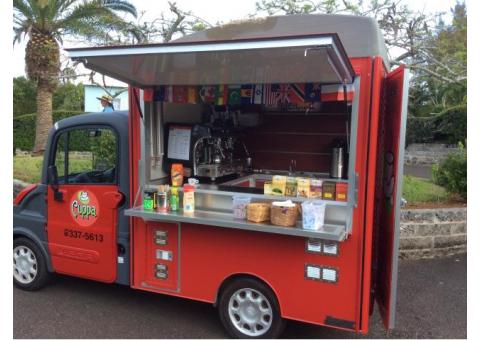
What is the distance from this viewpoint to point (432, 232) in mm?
5785

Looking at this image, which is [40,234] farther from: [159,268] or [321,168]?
[321,168]

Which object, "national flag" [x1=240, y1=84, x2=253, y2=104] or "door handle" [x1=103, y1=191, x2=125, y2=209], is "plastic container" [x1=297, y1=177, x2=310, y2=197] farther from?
"door handle" [x1=103, y1=191, x2=125, y2=209]

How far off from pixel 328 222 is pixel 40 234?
289cm

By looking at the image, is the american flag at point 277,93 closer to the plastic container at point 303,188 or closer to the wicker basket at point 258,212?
the plastic container at point 303,188

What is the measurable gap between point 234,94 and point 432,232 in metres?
3.65

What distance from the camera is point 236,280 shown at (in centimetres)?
343

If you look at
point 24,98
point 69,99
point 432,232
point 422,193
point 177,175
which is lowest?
point 432,232

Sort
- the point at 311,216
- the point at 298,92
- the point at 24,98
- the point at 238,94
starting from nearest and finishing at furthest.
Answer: the point at 311,216 < the point at 298,92 < the point at 238,94 < the point at 24,98

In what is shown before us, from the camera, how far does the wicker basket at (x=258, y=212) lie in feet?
10.4

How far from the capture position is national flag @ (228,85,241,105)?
3842 mm

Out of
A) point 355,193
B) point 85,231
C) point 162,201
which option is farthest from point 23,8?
point 355,193

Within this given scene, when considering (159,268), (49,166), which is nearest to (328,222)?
(159,268)

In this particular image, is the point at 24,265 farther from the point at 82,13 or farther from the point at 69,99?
the point at 69,99

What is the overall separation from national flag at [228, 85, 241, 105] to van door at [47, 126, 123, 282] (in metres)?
1.13
